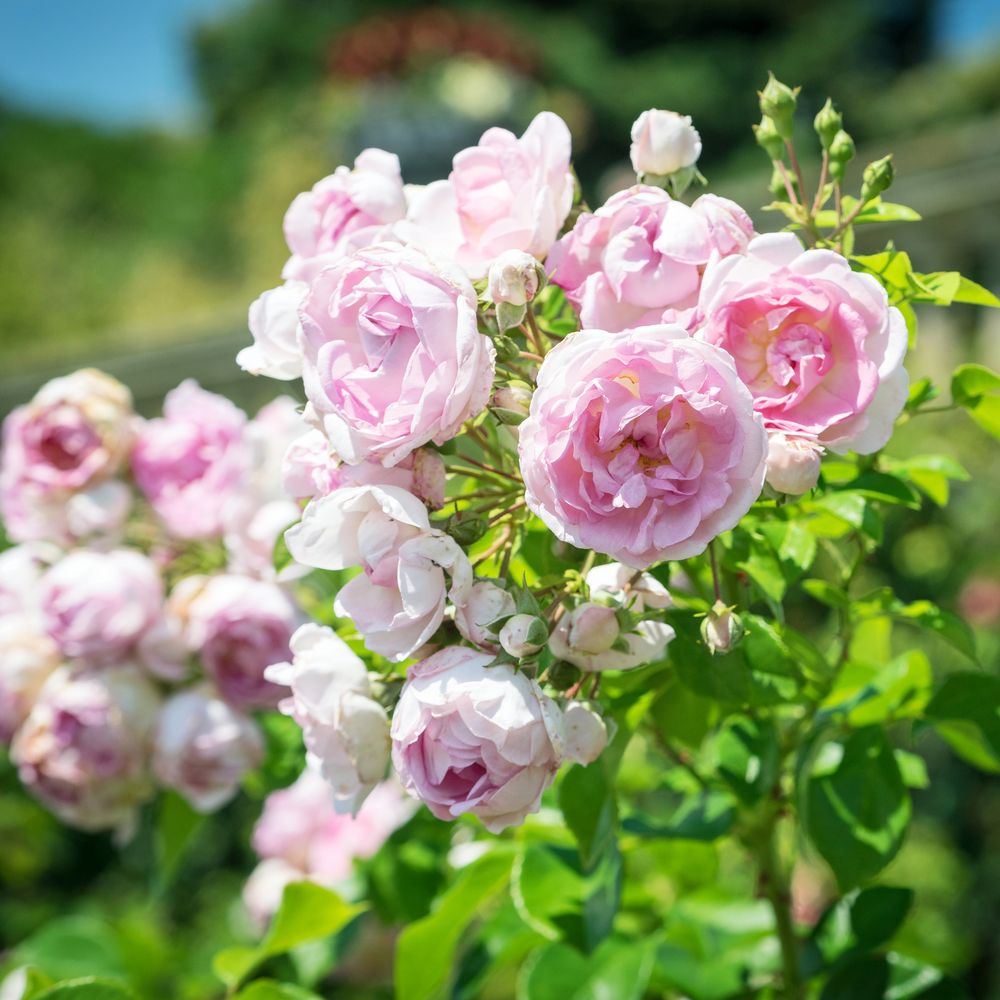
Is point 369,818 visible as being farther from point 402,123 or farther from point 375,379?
point 402,123

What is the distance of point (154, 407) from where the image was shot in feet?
10.2

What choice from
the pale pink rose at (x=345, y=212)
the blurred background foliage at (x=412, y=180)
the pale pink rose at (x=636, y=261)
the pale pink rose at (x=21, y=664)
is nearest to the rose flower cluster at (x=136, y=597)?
the pale pink rose at (x=21, y=664)

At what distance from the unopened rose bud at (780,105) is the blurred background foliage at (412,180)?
479mm

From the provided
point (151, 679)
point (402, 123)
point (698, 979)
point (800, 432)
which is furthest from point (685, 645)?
point (402, 123)

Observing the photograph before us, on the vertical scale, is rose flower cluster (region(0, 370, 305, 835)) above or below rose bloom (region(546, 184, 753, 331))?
below

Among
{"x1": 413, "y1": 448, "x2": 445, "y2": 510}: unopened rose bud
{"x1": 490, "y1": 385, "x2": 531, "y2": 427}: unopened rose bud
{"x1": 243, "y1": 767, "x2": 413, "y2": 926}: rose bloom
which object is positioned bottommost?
{"x1": 243, "y1": 767, "x2": 413, "y2": 926}: rose bloom

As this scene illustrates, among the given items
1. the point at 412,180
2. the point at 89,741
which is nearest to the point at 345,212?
the point at 89,741

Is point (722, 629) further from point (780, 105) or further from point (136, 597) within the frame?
point (136, 597)

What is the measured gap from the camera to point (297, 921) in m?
0.73

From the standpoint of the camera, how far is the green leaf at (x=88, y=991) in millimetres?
623

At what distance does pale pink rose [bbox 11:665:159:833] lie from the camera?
822 millimetres

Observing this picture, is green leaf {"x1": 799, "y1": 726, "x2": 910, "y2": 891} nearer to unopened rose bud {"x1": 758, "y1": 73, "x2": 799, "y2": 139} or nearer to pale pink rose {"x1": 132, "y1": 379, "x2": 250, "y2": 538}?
unopened rose bud {"x1": 758, "y1": 73, "x2": 799, "y2": 139}

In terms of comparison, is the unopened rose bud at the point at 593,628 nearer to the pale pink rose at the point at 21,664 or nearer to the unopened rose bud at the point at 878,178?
the unopened rose bud at the point at 878,178

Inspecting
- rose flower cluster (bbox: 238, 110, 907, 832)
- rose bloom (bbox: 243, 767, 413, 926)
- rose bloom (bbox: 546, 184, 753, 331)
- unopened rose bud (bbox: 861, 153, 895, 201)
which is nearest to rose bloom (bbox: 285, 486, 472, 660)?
rose flower cluster (bbox: 238, 110, 907, 832)
